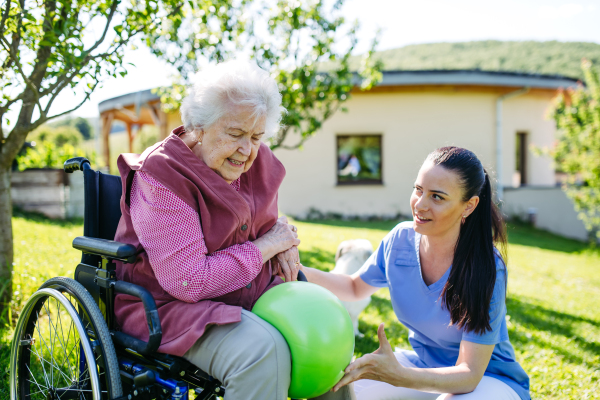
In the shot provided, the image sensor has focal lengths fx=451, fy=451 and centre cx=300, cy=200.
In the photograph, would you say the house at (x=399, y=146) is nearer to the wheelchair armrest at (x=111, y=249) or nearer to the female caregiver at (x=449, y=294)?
the female caregiver at (x=449, y=294)

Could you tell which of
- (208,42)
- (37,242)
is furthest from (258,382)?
(37,242)

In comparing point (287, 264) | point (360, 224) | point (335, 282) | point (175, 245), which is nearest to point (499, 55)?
point (360, 224)

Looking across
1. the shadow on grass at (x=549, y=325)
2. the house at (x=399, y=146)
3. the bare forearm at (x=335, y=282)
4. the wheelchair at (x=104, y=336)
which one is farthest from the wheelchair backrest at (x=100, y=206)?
the house at (x=399, y=146)

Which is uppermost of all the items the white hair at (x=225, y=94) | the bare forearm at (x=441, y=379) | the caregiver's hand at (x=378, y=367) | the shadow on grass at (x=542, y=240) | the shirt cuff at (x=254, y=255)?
the white hair at (x=225, y=94)

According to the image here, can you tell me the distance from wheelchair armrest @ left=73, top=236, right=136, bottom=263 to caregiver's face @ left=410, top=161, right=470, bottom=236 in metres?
1.14

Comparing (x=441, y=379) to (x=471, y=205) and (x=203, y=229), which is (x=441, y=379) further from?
(x=203, y=229)

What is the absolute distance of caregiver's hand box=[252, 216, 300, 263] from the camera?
1787 mm

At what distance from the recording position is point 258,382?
1.39m

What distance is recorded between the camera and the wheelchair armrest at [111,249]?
1.47 metres

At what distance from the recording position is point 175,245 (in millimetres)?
1527

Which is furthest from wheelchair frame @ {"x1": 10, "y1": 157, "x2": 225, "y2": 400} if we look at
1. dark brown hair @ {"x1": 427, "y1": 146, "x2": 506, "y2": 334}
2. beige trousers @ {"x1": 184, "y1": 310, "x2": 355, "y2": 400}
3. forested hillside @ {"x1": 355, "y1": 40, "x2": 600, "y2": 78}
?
forested hillside @ {"x1": 355, "y1": 40, "x2": 600, "y2": 78}

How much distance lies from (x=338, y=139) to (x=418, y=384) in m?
10.4

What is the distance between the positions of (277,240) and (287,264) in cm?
13

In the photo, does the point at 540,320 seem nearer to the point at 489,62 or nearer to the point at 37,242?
the point at 37,242
